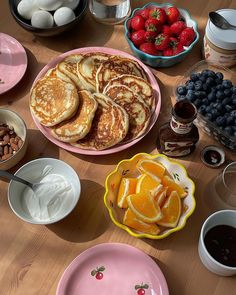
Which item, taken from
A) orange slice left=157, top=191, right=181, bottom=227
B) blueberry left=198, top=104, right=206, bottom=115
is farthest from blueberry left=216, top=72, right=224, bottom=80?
orange slice left=157, top=191, right=181, bottom=227

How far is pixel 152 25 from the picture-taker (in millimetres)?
1392

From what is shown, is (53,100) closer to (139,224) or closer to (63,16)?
(63,16)

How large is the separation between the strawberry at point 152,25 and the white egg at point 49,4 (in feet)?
1.11

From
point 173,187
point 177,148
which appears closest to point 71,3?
point 177,148

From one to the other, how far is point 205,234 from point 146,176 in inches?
9.0

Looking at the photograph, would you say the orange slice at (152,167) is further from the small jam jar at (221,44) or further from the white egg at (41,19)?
the white egg at (41,19)

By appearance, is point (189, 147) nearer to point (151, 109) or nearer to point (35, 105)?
point (151, 109)

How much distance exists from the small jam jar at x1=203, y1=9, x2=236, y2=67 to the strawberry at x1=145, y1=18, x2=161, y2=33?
0.18 metres

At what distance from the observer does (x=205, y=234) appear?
3.30ft

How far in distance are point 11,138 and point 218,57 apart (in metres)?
0.76

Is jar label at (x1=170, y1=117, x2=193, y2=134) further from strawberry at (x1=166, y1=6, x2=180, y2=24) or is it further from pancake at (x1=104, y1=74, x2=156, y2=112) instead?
strawberry at (x1=166, y1=6, x2=180, y2=24)

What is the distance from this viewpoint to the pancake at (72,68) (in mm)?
1312

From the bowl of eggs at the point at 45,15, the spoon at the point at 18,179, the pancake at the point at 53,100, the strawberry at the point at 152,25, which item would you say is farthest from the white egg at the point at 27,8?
the spoon at the point at 18,179

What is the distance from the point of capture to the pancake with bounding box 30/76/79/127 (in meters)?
1.22
